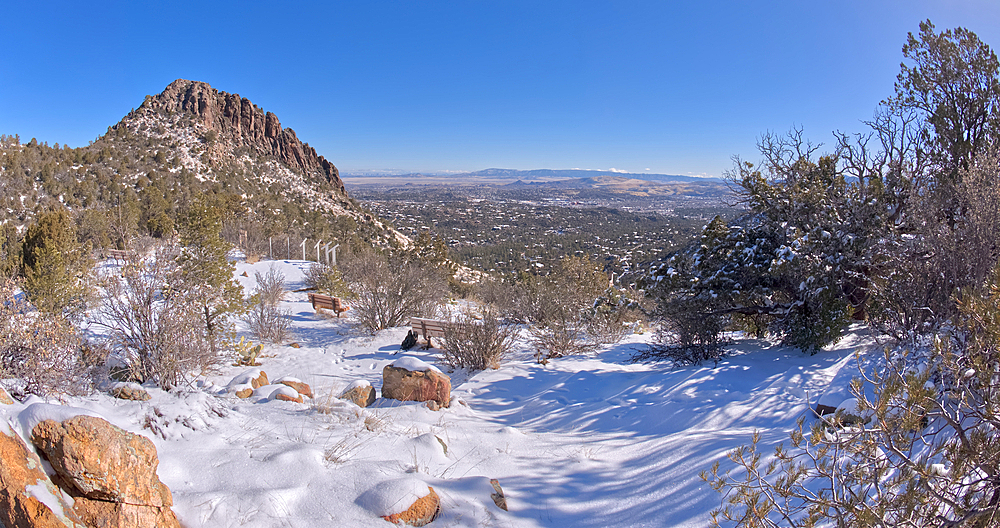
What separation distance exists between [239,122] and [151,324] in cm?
4445

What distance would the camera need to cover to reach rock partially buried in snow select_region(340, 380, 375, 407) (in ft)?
18.0

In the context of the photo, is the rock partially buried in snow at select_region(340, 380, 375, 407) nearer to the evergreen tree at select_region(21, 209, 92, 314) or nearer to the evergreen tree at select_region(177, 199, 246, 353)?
the evergreen tree at select_region(177, 199, 246, 353)

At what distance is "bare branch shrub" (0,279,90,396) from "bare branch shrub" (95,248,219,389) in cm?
80

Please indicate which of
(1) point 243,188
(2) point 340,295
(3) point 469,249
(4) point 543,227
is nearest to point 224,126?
(1) point 243,188

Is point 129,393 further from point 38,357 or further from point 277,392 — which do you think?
point 277,392

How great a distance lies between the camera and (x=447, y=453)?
13.5 feet

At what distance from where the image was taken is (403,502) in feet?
9.55

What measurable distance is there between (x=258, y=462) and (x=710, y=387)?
5.00m

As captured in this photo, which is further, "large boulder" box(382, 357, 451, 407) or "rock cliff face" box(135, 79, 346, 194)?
"rock cliff face" box(135, 79, 346, 194)

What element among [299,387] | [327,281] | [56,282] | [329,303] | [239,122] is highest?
[239,122]

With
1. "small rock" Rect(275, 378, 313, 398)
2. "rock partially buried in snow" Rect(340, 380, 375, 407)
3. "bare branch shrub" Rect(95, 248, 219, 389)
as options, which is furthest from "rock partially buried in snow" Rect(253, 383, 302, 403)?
"bare branch shrub" Rect(95, 248, 219, 389)

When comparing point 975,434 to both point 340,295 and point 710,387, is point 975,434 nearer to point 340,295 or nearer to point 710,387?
point 710,387

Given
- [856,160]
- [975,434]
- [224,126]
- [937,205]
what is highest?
[224,126]

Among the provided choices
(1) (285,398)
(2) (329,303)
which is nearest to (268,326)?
(2) (329,303)
